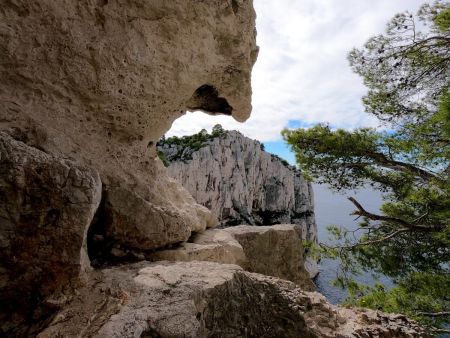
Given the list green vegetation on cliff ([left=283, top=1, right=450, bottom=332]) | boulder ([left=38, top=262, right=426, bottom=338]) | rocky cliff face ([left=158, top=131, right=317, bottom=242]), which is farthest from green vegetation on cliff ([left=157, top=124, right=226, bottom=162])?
boulder ([left=38, top=262, right=426, bottom=338])

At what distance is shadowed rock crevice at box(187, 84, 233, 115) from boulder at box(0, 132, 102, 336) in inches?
134

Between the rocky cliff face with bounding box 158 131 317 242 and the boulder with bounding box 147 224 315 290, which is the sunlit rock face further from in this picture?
the rocky cliff face with bounding box 158 131 317 242

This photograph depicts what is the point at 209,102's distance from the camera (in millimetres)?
5691

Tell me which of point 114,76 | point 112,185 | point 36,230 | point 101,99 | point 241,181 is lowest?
point 36,230

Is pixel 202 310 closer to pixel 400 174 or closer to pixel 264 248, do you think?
pixel 264 248

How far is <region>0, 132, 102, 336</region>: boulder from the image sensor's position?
206 cm

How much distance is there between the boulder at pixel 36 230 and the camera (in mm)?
2064

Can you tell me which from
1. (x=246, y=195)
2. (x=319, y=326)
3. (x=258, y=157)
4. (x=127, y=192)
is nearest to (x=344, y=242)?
(x=319, y=326)

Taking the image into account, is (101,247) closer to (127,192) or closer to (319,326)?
(127,192)

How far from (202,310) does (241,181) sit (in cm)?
3391

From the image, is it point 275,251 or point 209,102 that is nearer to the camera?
point 209,102

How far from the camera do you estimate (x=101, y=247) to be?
3111mm

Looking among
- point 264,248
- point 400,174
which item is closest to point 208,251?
Answer: point 264,248

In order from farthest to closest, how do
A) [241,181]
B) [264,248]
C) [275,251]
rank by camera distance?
[241,181] < [275,251] < [264,248]
